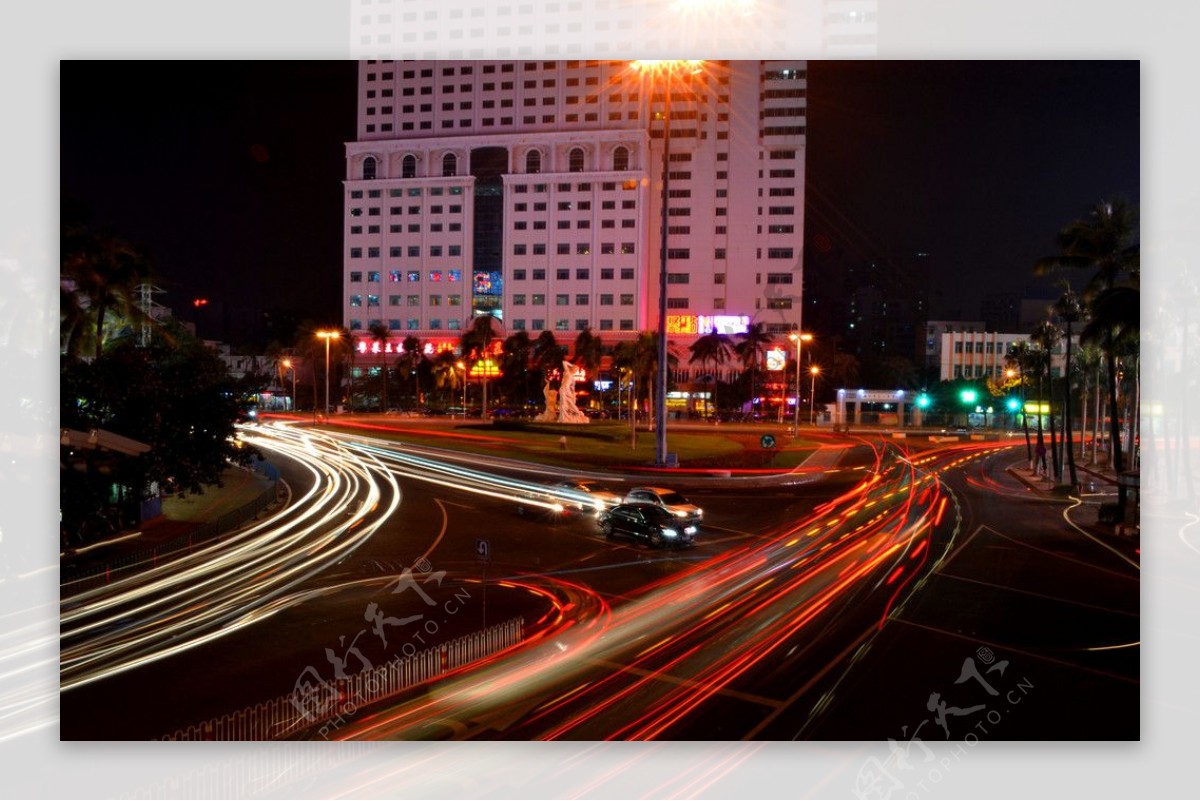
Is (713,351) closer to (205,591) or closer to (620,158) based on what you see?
(620,158)

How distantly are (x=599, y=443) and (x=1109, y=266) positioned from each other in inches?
1081

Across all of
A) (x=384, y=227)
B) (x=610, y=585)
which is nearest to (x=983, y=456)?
(x=610, y=585)

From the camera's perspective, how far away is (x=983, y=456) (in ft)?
156

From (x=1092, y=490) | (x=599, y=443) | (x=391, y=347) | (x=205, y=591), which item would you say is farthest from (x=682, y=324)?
(x=205, y=591)

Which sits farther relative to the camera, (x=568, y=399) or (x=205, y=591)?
(x=568, y=399)

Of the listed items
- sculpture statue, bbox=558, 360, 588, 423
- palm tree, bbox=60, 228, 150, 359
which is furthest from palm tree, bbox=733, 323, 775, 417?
palm tree, bbox=60, 228, 150, 359

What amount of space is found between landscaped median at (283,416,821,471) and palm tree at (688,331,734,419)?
14654mm

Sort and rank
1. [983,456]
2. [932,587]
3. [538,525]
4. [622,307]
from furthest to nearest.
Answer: [622,307] → [983,456] → [538,525] → [932,587]

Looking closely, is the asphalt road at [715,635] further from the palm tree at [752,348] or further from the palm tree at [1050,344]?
the palm tree at [752,348]

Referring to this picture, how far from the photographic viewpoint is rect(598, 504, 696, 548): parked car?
759 inches

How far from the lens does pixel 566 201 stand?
8175cm

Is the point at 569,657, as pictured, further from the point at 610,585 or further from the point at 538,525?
the point at 538,525

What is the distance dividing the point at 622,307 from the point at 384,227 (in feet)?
90.7

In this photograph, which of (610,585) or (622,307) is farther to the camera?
(622,307)
